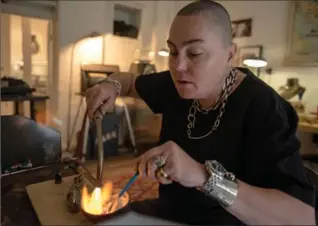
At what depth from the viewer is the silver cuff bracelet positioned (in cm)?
43

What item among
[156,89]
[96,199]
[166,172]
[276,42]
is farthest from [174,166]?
[276,42]

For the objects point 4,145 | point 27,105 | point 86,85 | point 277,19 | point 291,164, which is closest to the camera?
point 291,164

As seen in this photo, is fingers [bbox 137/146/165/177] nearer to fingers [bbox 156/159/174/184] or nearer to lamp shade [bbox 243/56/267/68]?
fingers [bbox 156/159/174/184]

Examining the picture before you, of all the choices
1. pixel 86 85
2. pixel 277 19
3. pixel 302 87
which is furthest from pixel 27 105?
pixel 302 87

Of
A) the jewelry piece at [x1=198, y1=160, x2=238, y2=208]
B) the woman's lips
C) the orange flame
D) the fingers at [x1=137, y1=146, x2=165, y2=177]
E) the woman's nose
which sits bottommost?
the orange flame

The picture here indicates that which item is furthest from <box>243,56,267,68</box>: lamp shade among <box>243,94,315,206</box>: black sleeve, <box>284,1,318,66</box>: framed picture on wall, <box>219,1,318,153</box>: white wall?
<box>243,94,315,206</box>: black sleeve

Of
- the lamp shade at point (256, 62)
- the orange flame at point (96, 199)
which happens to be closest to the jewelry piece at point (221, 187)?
the orange flame at point (96, 199)

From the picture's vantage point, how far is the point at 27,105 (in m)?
2.25

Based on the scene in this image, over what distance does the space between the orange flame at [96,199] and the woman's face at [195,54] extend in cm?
26

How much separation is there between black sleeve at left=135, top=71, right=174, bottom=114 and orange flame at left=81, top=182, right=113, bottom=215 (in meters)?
0.39

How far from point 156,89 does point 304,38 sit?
0.46 m

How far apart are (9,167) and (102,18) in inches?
97.1

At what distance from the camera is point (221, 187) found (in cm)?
43

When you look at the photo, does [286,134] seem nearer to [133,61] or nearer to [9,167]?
[9,167]
